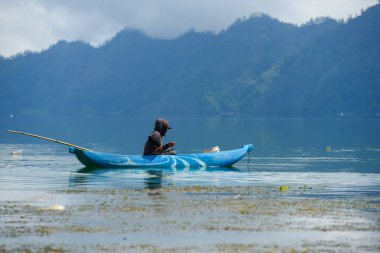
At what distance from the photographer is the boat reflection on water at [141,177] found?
2703 cm

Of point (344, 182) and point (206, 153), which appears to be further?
point (206, 153)

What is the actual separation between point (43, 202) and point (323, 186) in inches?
402

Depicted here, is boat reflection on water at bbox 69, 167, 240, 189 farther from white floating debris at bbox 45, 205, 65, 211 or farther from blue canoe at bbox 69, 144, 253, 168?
white floating debris at bbox 45, 205, 65, 211

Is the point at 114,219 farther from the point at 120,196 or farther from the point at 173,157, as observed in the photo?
the point at 173,157

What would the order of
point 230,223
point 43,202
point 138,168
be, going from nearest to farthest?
point 230,223
point 43,202
point 138,168

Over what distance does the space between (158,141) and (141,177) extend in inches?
144

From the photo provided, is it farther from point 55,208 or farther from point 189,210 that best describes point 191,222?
point 55,208

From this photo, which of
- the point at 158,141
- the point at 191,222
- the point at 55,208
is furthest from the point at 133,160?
the point at 191,222

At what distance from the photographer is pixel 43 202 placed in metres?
20.9

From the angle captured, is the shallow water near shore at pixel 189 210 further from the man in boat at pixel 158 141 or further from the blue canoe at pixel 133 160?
the man in boat at pixel 158 141

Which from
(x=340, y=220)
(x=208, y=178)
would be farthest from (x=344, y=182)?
(x=340, y=220)

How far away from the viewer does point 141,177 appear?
30.0 metres

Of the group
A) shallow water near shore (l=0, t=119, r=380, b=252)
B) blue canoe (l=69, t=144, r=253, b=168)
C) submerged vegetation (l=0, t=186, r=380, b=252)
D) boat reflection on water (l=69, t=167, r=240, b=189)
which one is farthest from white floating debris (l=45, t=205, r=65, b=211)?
blue canoe (l=69, t=144, r=253, b=168)

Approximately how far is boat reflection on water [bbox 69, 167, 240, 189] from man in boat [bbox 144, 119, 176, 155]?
817mm
